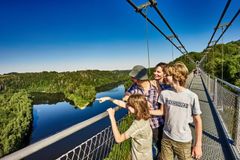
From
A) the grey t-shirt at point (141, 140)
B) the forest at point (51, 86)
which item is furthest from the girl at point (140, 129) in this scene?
the forest at point (51, 86)

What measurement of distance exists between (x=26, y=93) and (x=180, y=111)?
203 feet

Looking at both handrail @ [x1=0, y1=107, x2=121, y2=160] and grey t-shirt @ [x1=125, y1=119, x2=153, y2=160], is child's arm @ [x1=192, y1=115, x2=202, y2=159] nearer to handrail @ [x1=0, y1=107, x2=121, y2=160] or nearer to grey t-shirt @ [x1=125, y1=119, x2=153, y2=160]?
grey t-shirt @ [x1=125, y1=119, x2=153, y2=160]

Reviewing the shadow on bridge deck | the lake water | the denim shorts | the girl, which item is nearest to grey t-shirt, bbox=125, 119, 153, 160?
the girl

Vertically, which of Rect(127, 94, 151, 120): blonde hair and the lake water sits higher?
Rect(127, 94, 151, 120): blonde hair

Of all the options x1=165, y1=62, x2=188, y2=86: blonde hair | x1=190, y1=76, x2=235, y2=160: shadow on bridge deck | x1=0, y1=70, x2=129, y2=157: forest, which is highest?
x1=165, y1=62, x2=188, y2=86: blonde hair

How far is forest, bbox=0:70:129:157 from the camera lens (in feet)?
103

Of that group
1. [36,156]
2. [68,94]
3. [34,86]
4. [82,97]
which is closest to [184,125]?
[36,156]

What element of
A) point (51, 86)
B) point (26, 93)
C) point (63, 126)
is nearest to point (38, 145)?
point (63, 126)

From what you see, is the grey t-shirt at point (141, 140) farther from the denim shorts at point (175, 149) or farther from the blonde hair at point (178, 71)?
the blonde hair at point (178, 71)

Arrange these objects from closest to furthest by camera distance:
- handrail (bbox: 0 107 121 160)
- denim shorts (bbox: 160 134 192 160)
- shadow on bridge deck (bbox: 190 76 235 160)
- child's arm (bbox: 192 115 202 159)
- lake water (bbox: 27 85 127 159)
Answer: handrail (bbox: 0 107 121 160) < child's arm (bbox: 192 115 202 159) < denim shorts (bbox: 160 134 192 160) < shadow on bridge deck (bbox: 190 76 235 160) < lake water (bbox: 27 85 127 159)

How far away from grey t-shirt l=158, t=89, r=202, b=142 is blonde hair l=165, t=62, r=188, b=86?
116 millimetres

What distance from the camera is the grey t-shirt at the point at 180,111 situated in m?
1.95

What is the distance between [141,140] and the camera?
196 centimetres

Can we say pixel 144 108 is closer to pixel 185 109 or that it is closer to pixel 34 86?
pixel 185 109
